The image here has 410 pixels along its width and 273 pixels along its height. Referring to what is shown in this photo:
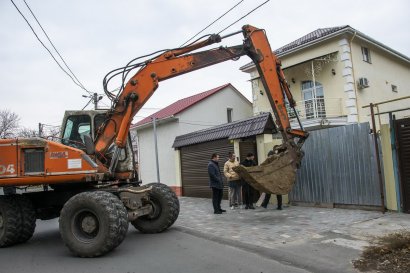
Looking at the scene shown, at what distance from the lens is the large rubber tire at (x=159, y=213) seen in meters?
9.37

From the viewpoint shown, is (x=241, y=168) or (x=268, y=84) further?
(x=241, y=168)

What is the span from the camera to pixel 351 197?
10641mm

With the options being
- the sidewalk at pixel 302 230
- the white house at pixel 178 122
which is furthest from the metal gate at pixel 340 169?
the white house at pixel 178 122

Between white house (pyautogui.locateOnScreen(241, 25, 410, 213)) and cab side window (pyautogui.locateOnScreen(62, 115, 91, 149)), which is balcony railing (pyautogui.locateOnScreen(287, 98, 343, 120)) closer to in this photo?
white house (pyautogui.locateOnScreen(241, 25, 410, 213))

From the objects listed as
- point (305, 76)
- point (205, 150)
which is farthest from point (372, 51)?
point (205, 150)

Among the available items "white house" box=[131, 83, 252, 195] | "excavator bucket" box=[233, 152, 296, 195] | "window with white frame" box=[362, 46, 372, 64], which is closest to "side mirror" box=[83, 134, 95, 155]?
"excavator bucket" box=[233, 152, 296, 195]

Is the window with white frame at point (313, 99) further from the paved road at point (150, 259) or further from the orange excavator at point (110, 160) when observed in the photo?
the paved road at point (150, 259)

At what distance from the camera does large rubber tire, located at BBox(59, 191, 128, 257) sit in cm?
721

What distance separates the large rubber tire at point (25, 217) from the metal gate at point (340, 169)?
758cm

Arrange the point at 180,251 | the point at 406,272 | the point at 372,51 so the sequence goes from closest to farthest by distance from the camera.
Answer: the point at 406,272 < the point at 180,251 < the point at 372,51

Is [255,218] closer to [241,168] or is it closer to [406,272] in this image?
[241,168]

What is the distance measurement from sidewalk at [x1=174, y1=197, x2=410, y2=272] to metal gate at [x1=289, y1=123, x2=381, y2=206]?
450mm

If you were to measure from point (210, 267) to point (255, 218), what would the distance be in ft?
14.7

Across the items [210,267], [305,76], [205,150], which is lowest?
[210,267]
